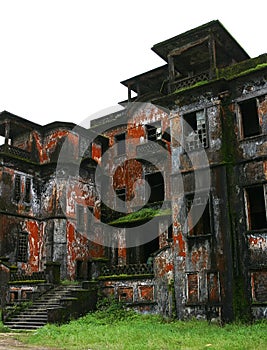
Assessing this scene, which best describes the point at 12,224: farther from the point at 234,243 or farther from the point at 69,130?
the point at 234,243

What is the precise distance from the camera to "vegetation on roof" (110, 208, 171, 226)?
24172 millimetres

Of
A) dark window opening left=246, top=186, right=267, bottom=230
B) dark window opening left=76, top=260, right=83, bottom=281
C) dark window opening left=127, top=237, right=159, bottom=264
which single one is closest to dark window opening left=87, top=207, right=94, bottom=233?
dark window opening left=76, top=260, right=83, bottom=281

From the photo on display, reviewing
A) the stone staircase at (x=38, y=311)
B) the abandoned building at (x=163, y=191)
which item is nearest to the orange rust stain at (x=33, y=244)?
the abandoned building at (x=163, y=191)

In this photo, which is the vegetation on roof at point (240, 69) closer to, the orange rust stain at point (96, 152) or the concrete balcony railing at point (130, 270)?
the concrete balcony railing at point (130, 270)

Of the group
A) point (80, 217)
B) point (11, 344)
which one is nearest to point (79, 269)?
point (80, 217)

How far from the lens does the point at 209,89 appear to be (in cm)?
1861

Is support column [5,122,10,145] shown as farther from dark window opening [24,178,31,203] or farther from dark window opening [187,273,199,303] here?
dark window opening [187,273,199,303]

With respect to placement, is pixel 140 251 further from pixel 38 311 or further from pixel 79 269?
pixel 38 311

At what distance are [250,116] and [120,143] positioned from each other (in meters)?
12.0

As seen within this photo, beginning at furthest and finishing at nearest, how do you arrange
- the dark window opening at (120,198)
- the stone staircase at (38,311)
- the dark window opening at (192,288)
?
the dark window opening at (120,198) < the stone staircase at (38,311) < the dark window opening at (192,288)

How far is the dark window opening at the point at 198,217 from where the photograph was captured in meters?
17.7

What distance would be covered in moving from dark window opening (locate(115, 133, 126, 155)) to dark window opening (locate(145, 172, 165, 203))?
350 cm

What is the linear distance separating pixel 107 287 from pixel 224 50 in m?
13.4

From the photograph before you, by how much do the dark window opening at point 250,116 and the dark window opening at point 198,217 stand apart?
160 inches
